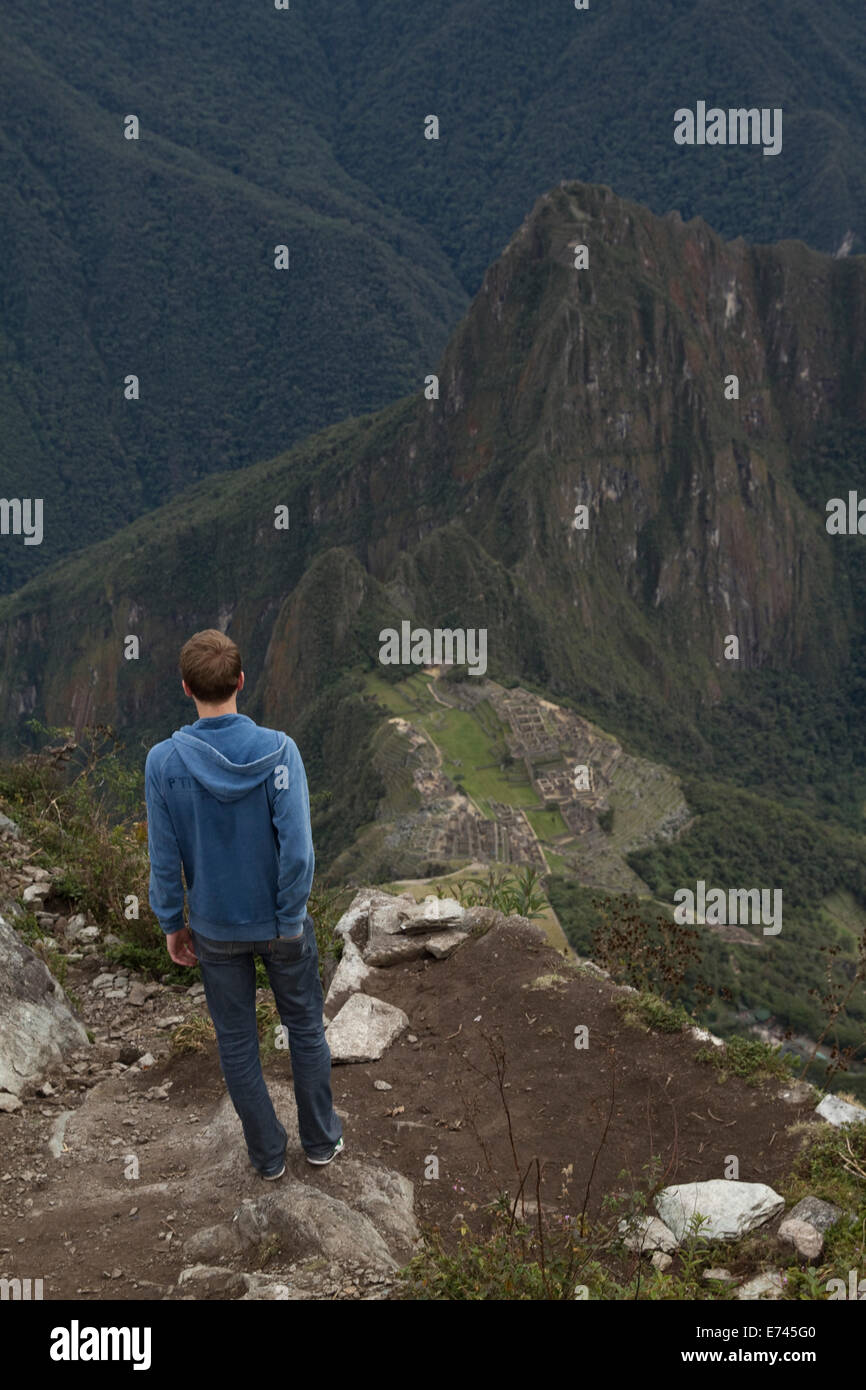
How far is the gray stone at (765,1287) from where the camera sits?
15.1 ft

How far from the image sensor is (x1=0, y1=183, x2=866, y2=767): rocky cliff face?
69.3m

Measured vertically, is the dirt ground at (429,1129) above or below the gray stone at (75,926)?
below

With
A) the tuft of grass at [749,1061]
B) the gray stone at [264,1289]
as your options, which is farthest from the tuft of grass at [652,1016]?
the gray stone at [264,1289]

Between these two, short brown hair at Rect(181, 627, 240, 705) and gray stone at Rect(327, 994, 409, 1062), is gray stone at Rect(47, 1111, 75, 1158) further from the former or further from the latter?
short brown hair at Rect(181, 627, 240, 705)

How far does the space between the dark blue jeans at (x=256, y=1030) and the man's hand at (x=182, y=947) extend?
49mm

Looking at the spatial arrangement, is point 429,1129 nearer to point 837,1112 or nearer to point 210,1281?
point 210,1281

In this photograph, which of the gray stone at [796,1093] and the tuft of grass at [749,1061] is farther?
the tuft of grass at [749,1061]

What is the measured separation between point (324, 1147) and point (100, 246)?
8433 inches

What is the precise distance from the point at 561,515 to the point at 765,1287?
74572mm

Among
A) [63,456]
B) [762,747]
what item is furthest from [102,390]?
[762,747]

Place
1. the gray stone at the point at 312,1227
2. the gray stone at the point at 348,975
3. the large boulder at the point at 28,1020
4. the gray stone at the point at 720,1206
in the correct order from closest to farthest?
the gray stone at the point at 312,1227, the gray stone at the point at 720,1206, the large boulder at the point at 28,1020, the gray stone at the point at 348,975

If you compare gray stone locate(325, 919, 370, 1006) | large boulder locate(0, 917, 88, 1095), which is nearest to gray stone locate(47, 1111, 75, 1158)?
large boulder locate(0, 917, 88, 1095)

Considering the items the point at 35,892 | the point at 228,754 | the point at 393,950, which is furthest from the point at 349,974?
the point at 228,754

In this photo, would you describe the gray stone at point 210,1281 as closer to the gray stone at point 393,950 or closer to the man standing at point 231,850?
the man standing at point 231,850
